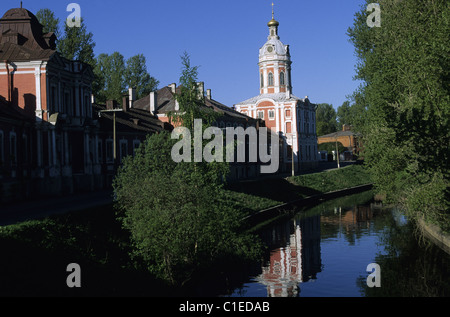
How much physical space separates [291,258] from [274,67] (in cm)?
6282

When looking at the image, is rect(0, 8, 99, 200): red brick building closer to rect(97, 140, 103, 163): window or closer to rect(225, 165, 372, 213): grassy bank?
rect(97, 140, 103, 163): window

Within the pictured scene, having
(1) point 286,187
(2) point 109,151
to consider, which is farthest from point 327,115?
(2) point 109,151

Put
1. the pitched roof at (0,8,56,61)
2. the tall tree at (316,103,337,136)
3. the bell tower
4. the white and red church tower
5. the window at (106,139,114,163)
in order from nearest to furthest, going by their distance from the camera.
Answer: the pitched roof at (0,8,56,61) → the window at (106,139,114,163) → the white and red church tower → the bell tower → the tall tree at (316,103,337,136)

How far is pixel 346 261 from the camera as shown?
89.6ft

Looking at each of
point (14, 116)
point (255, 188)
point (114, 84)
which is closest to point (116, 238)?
point (14, 116)

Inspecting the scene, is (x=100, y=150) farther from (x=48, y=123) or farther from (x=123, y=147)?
(x=48, y=123)

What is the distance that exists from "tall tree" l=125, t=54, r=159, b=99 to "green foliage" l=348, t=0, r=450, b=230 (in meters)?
44.1

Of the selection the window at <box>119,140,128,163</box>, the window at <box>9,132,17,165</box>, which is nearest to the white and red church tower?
the window at <box>119,140,128,163</box>

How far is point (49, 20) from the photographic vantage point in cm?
5597

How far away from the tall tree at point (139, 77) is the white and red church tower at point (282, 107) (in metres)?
18.2

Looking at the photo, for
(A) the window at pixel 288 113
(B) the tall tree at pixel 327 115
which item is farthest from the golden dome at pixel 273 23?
(B) the tall tree at pixel 327 115

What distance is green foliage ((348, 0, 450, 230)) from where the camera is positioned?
23188 mm

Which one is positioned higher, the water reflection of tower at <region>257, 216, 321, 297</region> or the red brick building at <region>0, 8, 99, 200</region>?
the red brick building at <region>0, 8, 99, 200</region>

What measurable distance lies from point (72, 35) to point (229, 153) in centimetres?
3722
